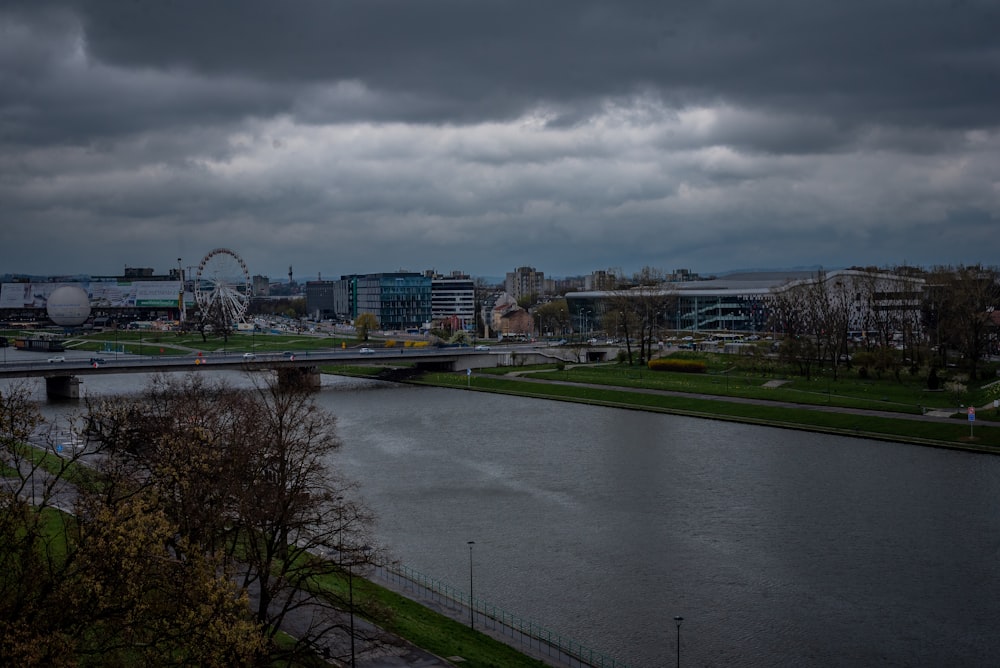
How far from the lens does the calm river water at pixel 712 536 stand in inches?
643

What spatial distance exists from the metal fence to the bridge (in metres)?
33.1

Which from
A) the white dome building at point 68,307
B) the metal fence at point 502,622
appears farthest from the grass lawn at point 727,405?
the white dome building at point 68,307

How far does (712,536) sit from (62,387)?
3982 centimetres

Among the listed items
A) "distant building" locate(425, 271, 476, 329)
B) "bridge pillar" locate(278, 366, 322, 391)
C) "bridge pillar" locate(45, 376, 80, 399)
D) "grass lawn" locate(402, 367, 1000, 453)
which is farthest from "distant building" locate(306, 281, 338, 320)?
"bridge pillar" locate(45, 376, 80, 399)

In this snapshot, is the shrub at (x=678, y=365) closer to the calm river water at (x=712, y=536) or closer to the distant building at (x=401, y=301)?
the calm river water at (x=712, y=536)

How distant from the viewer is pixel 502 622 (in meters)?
16.8

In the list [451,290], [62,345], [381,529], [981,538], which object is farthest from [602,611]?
[451,290]

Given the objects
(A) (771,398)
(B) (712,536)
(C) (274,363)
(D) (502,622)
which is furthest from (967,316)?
(D) (502,622)

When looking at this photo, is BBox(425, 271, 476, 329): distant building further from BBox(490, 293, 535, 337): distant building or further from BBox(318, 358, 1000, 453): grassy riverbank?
BBox(318, 358, 1000, 453): grassy riverbank

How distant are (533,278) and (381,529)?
177 meters

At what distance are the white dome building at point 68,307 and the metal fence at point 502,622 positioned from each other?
11253 cm

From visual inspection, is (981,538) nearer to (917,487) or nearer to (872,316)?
(917,487)

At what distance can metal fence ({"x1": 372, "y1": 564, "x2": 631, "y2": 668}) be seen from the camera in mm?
15297

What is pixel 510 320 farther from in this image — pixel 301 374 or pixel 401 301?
pixel 301 374
